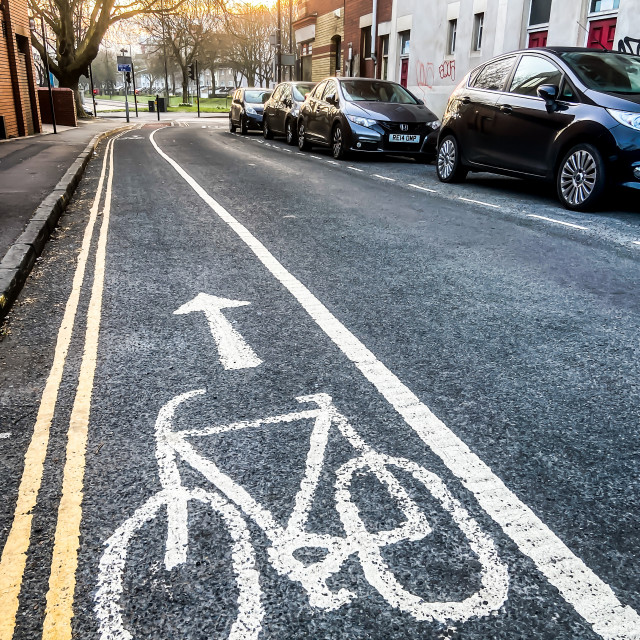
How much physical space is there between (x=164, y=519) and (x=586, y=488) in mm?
1478

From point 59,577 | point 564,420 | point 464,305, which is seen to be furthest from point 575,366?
point 59,577

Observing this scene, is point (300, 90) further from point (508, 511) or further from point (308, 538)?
point (308, 538)

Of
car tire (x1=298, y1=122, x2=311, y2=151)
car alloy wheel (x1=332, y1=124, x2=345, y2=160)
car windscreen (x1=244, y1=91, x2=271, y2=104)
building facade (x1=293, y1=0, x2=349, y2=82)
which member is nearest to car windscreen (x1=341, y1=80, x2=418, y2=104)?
car alloy wheel (x1=332, y1=124, x2=345, y2=160)

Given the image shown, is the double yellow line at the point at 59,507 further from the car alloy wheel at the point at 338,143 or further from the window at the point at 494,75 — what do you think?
the car alloy wheel at the point at 338,143

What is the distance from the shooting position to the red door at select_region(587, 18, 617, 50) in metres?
14.6

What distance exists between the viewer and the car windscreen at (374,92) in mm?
15422

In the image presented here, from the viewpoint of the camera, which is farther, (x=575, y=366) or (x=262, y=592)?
(x=575, y=366)

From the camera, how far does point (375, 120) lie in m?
14.5

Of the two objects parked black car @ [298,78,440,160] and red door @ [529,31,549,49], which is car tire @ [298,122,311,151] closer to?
parked black car @ [298,78,440,160]

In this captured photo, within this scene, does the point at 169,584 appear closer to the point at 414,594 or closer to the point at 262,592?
the point at 262,592

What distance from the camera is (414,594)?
1919 millimetres

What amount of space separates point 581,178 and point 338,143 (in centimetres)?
776

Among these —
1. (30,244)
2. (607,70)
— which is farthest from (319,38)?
(30,244)

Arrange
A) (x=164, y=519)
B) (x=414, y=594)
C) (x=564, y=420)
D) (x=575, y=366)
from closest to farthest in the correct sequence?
(x=414, y=594), (x=164, y=519), (x=564, y=420), (x=575, y=366)
